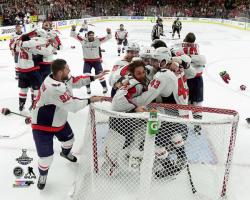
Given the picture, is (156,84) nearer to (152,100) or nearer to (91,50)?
(152,100)

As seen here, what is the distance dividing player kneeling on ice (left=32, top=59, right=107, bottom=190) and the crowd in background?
14.3 meters

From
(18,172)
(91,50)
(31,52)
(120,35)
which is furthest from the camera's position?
(120,35)

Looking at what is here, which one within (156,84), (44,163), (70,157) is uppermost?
(156,84)

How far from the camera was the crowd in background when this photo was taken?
17.6m

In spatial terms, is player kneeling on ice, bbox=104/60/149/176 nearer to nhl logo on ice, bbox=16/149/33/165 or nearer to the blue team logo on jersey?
the blue team logo on jersey

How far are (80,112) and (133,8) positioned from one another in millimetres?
18081

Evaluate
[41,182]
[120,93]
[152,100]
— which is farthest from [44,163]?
[152,100]

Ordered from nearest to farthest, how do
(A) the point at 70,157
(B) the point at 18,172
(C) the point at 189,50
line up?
1. (B) the point at 18,172
2. (A) the point at 70,157
3. (C) the point at 189,50

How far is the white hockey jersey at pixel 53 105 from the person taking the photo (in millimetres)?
2965

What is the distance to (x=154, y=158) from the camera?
9.91 feet

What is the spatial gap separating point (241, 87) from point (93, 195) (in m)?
4.57

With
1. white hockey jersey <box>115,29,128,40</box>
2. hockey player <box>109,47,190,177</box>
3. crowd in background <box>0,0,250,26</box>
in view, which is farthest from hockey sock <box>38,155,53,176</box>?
crowd in background <box>0,0,250,26</box>

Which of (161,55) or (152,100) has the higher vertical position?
(161,55)

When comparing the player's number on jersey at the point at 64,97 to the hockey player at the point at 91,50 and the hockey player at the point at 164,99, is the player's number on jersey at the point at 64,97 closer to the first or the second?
the hockey player at the point at 164,99
